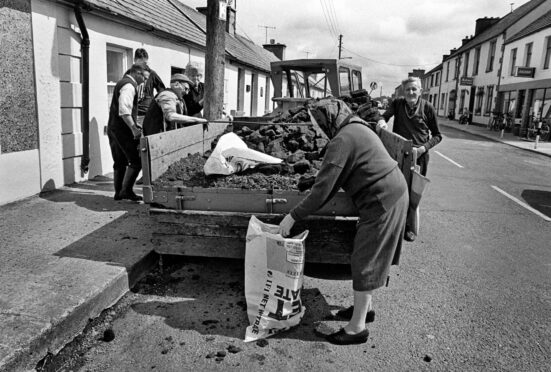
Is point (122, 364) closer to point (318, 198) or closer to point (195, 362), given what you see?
point (195, 362)

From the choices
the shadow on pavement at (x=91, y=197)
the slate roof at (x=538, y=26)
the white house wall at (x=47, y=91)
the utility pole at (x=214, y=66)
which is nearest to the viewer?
the shadow on pavement at (x=91, y=197)

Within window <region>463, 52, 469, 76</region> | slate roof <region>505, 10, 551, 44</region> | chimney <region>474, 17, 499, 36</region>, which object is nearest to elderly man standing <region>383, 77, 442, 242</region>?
slate roof <region>505, 10, 551, 44</region>

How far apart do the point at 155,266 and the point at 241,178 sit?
4.45 feet

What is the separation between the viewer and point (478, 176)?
35.1 feet

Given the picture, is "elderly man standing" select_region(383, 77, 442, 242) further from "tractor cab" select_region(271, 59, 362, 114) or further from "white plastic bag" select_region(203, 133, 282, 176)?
"tractor cab" select_region(271, 59, 362, 114)

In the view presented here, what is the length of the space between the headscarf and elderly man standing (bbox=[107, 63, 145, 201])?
11.6 feet

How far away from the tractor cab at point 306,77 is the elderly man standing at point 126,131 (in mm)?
3923

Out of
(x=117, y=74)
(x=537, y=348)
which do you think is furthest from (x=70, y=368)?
(x=117, y=74)

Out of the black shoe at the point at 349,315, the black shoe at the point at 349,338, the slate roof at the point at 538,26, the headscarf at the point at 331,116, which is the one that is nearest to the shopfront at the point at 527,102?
the slate roof at the point at 538,26

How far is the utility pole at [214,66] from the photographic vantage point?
6684mm

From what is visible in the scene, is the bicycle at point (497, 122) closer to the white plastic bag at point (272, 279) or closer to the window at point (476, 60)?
the window at point (476, 60)

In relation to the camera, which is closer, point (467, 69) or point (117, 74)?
point (117, 74)

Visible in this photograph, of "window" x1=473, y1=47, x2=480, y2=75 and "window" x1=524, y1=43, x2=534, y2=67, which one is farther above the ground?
"window" x1=473, y1=47, x2=480, y2=75

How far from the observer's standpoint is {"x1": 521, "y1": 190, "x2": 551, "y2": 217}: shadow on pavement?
766 centimetres
